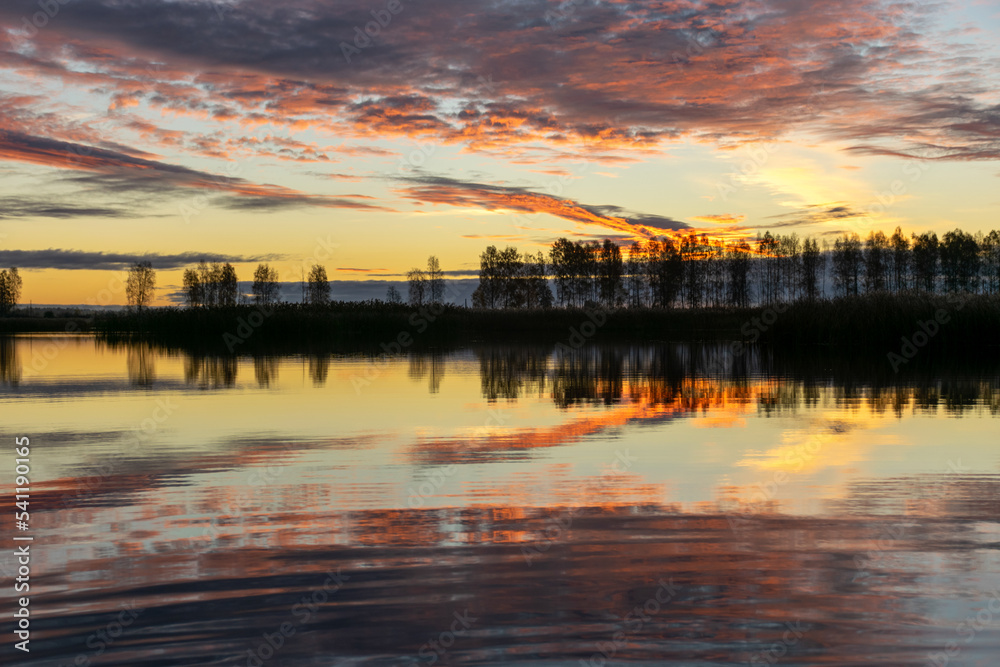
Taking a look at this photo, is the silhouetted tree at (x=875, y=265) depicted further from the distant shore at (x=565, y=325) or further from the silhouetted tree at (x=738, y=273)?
the distant shore at (x=565, y=325)

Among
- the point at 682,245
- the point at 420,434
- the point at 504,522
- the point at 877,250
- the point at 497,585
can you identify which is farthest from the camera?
the point at 877,250

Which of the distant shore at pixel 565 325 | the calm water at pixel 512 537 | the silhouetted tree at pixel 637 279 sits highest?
the silhouetted tree at pixel 637 279

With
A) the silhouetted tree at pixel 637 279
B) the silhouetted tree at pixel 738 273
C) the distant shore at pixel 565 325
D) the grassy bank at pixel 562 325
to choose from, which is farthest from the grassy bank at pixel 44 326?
the silhouetted tree at pixel 738 273

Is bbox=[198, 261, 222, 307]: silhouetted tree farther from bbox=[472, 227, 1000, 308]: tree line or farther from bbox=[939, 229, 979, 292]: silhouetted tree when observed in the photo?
bbox=[939, 229, 979, 292]: silhouetted tree

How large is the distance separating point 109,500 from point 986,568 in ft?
19.6

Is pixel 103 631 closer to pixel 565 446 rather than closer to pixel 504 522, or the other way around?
pixel 504 522

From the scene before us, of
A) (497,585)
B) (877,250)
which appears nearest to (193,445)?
(497,585)

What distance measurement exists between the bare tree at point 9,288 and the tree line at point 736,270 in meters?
67.5

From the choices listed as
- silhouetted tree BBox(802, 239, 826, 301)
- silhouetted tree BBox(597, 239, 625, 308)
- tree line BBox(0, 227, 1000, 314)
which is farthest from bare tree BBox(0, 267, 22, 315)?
silhouetted tree BBox(802, 239, 826, 301)

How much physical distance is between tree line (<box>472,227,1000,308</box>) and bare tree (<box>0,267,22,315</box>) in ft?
221

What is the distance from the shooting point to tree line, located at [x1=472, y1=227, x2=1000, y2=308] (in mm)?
91125

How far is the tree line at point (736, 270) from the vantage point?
299 feet

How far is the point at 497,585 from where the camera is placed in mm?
3904

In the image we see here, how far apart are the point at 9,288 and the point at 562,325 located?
96.8 meters
